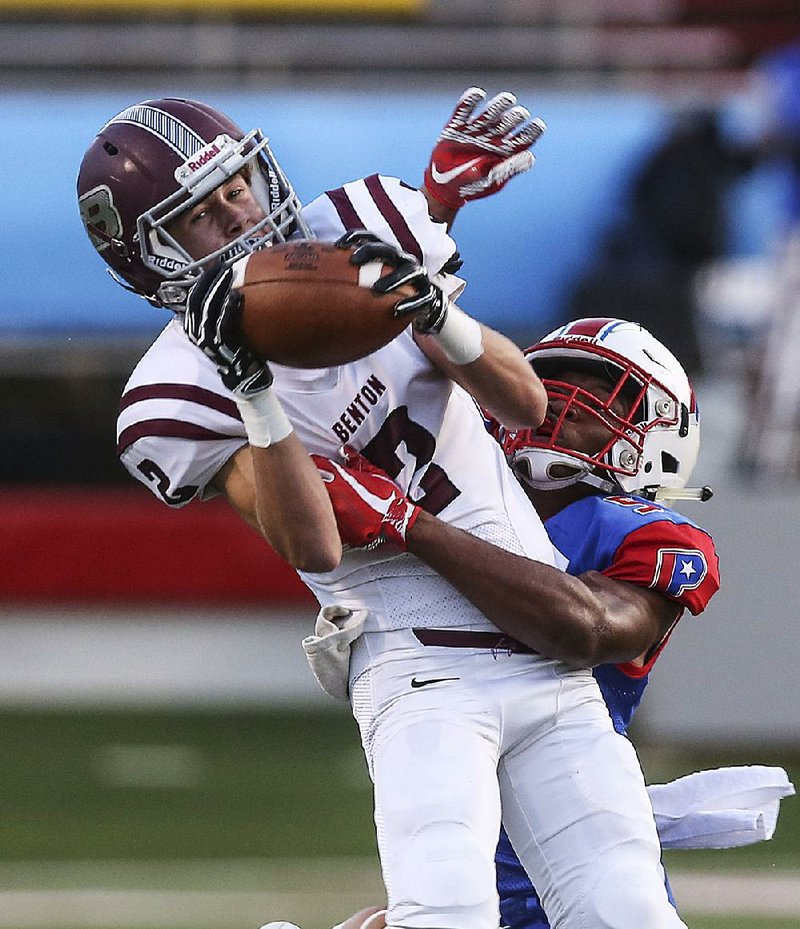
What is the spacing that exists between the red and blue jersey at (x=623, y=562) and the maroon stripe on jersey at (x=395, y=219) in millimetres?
553

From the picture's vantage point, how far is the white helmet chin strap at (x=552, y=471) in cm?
273

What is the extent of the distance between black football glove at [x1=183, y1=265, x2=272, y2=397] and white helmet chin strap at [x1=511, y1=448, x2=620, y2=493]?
2.27 ft

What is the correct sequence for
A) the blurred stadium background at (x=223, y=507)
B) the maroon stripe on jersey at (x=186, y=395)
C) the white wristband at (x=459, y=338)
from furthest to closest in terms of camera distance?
1. the blurred stadium background at (x=223, y=507)
2. the maroon stripe on jersey at (x=186, y=395)
3. the white wristband at (x=459, y=338)

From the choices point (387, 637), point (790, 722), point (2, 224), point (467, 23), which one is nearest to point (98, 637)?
point (2, 224)

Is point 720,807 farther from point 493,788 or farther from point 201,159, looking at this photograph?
point 201,159

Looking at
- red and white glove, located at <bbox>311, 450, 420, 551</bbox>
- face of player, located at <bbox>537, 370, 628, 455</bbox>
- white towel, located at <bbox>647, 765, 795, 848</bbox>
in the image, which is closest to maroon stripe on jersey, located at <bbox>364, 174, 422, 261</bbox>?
red and white glove, located at <bbox>311, 450, 420, 551</bbox>

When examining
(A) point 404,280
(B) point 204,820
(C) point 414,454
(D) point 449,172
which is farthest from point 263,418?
(B) point 204,820

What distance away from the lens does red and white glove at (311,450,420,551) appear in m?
2.30

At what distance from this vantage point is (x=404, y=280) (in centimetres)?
217

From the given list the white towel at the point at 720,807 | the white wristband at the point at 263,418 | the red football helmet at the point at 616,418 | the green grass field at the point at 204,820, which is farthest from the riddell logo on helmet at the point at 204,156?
the green grass field at the point at 204,820

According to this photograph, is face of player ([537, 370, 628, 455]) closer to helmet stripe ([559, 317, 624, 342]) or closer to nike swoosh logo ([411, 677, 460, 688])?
helmet stripe ([559, 317, 624, 342])

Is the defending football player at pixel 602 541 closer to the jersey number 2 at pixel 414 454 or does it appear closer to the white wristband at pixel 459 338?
the jersey number 2 at pixel 414 454

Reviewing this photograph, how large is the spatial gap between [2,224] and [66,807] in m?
3.60

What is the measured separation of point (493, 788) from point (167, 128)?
1.07 m
